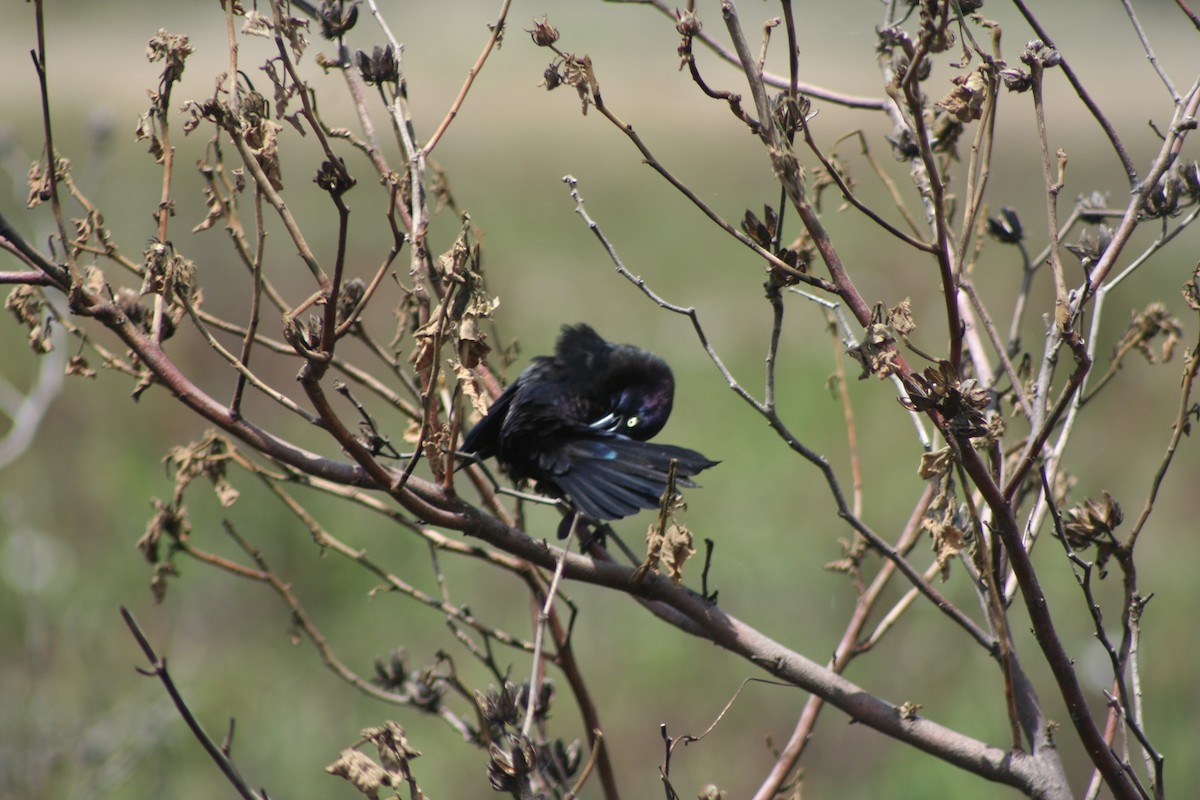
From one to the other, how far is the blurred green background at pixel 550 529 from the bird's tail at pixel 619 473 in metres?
0.93

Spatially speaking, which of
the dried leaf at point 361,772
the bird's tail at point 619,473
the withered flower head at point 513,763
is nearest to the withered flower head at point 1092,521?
the bird's tail at point 619,473

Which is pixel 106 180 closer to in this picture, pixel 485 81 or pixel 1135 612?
pixel 485 81

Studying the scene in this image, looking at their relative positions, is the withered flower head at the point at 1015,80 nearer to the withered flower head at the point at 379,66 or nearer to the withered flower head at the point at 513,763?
the withered flower head at the point at 379,66

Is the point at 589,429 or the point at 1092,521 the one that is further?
the point at 589,429

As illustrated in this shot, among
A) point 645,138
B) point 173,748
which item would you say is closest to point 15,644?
point 173,748

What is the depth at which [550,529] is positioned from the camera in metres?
6.19

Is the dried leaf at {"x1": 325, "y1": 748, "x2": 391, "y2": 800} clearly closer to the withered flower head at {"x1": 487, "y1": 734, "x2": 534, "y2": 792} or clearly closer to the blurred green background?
the withered flower head at {"x1": 487, "y1": 734, "x2": 534, "y2": 792}

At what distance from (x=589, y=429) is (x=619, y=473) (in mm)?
336

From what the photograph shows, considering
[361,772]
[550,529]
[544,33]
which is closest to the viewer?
[361,772]

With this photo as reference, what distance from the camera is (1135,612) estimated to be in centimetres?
162

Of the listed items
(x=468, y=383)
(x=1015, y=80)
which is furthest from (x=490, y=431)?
(x=1015, y=80)

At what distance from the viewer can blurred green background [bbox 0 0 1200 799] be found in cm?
466

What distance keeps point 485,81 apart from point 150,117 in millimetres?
15590

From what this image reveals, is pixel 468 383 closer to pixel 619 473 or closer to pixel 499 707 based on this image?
pixel 499 707
